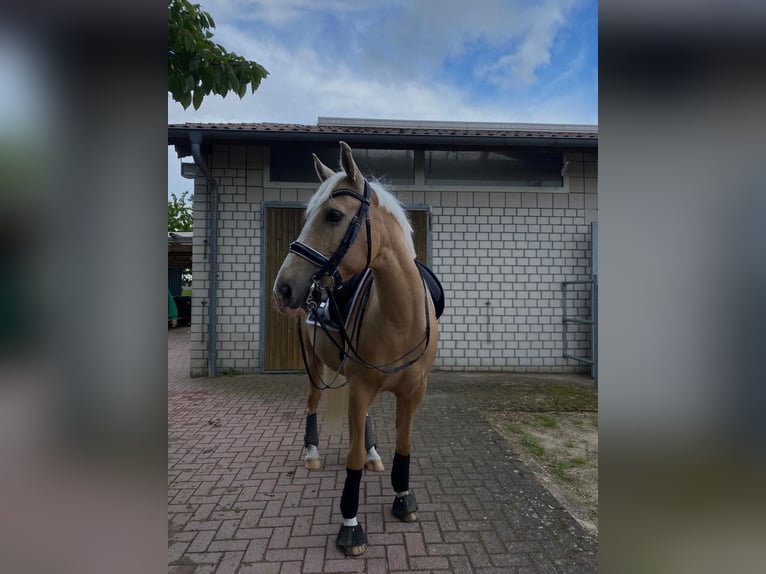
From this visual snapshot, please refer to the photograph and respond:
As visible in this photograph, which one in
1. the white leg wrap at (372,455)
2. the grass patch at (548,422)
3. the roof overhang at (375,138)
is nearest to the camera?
the white leg wrap at (372,455)

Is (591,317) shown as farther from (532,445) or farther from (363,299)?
(363,299)

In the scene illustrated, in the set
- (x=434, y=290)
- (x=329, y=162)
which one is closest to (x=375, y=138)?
(x=329, y=162)

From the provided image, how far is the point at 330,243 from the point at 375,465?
2063 mm

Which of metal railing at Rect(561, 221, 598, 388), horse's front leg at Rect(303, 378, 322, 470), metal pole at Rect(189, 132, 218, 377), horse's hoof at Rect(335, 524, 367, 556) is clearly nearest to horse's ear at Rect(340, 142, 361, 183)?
horse's hoof at Rect(335, 524, 367, 556)

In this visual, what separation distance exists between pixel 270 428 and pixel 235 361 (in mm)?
2430

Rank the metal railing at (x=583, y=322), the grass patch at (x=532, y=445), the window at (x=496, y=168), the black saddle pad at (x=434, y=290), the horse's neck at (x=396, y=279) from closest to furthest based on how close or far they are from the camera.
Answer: the horse's neck at (x=396, y=279) → the black saddle pad at (x=434, y=290) → the grass patch at (x=532, y=445) → the metal railing at (x=583, y=322) → the window at (x=496, y=168)

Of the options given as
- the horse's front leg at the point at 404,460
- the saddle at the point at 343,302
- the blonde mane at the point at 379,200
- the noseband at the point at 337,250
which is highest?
the blonde mane at the point at 379,200

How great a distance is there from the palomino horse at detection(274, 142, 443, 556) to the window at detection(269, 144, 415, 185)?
4.28 m

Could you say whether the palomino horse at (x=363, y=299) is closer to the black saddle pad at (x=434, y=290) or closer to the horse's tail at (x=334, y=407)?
the black saddle pad at (x=434, y=290)

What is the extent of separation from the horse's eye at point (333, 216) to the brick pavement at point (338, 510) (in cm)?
173

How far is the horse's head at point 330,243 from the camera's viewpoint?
5.47 ft

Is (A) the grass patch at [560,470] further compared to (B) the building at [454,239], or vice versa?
(B) the building at [454,239]

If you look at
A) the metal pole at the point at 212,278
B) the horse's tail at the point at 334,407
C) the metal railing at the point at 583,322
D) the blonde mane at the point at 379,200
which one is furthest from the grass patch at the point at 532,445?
the metal pole at the point at 212,278
